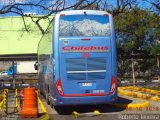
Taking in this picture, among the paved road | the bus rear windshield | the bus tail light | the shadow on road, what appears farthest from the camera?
the shadow on road

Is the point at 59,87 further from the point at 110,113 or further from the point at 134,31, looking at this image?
the point at 134,31

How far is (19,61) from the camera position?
58344mm

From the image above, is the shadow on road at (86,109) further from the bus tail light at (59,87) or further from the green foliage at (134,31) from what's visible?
the green foliage at (134,31)

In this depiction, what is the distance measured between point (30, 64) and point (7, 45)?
10.4 m

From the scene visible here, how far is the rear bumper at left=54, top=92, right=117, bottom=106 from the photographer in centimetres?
1691

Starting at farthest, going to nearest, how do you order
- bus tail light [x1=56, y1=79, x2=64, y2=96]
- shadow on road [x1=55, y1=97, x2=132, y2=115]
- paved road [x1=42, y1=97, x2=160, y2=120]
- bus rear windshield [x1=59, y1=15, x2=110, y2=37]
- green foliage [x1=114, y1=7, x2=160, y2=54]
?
green foliage [x1=114, y1=7, x2=160, y2=54], shadow on road [x1=55, y1=97, x2=132, y2=115], bus rear windshield [x1=59, y1=15, x2=110, y2=37], bus tail light [x1=56, y1=79, x2=64, y2=96], paved road [x1=42, y1=97, x2=160, y2=120]

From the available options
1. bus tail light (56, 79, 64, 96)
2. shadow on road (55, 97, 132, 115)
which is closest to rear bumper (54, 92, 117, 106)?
bus tail light (56, 79, 64, 96)

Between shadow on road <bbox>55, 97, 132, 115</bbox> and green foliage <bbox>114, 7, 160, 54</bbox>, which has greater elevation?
green foliage <bbox>114, 7, 160, 54</bbox>

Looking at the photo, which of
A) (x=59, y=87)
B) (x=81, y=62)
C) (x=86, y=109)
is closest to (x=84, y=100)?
(x=59, y=87)

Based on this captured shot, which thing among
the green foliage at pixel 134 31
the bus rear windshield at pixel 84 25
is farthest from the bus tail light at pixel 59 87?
the green foliage at pixel 134 31

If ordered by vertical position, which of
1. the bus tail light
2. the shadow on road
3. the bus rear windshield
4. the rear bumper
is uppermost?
the bus rear windshield

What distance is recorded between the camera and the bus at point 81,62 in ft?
55.7

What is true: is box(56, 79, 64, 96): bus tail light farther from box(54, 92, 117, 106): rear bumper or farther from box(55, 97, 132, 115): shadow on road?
box(55, 97, 132, 115): shadow on road

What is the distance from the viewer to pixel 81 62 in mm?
17172
